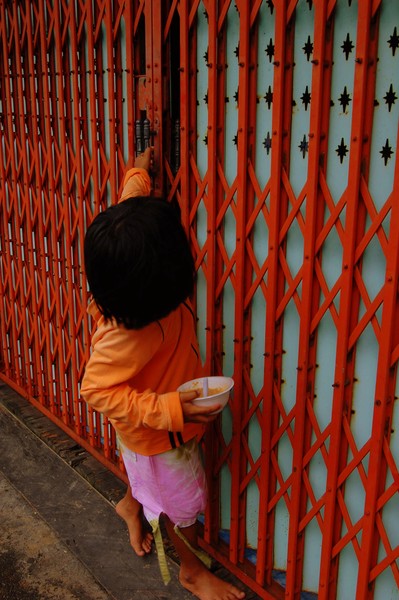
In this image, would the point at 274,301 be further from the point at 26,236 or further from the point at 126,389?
the point at 26,236

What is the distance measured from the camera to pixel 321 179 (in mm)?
1905

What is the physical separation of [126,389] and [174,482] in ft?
1.81

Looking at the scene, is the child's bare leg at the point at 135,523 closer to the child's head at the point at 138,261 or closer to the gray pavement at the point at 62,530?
the gray pavement at the point at 62,530

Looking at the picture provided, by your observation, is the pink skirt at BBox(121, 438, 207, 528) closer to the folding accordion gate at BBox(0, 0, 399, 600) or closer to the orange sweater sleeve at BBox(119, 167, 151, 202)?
the folding accordion gate at BBox(0, 0, 399, 600)

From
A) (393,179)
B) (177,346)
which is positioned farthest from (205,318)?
(393,179)

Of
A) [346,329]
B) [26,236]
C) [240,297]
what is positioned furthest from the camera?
[26,236]

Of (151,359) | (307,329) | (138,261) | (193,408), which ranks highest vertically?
(138,261)

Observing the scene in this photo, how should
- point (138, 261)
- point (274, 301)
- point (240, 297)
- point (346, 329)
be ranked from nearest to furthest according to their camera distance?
1. point (138, 261)
2. point (346, 329)
3. point (274, 301)
4. point (240, 297)

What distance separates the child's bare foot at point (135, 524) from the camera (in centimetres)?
278

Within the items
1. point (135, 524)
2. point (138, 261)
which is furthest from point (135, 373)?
point (135, 524)

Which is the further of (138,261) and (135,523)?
(135,523)

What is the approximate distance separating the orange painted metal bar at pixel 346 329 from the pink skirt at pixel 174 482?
21.7 inches

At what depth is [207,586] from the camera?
248 cm

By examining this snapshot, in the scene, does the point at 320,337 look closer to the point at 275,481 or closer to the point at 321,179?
the point at 321,179
